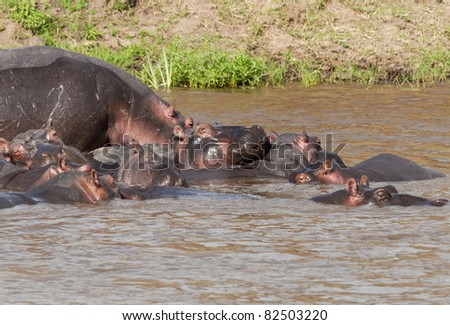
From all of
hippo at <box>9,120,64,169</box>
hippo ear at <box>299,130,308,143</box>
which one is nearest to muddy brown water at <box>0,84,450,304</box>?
hippo ear at <box>299,130,308,143</box>

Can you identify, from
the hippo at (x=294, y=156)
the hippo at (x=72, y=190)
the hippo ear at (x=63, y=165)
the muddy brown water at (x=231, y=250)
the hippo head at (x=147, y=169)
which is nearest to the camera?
the muddy brown water at (x=231, y=250)

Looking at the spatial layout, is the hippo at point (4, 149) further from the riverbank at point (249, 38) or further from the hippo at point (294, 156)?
the riverbank at point (249, 38)

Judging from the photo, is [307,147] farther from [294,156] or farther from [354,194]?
[354,194]

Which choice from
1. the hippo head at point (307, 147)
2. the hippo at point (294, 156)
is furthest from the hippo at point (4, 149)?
the hippo head at point (307, 147)

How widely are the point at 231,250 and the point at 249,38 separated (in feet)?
28.5

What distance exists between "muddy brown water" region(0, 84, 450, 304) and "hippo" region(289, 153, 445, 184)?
0.49 ft

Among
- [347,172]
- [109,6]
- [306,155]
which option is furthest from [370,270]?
[109,6]

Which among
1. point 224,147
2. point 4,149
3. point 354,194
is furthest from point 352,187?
point 4,149

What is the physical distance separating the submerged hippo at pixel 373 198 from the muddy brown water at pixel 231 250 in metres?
0.09

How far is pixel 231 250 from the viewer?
17.8ft

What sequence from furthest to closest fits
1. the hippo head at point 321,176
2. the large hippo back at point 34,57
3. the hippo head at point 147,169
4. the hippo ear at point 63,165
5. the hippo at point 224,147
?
the large hippo back at point 34,57, the hippo at point 224,147, the hippo head at point 321,176, the hippo head at point 147,169, the hippo ear at point 63,165

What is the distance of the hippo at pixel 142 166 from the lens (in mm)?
7211

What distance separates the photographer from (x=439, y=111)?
36.7 feet
